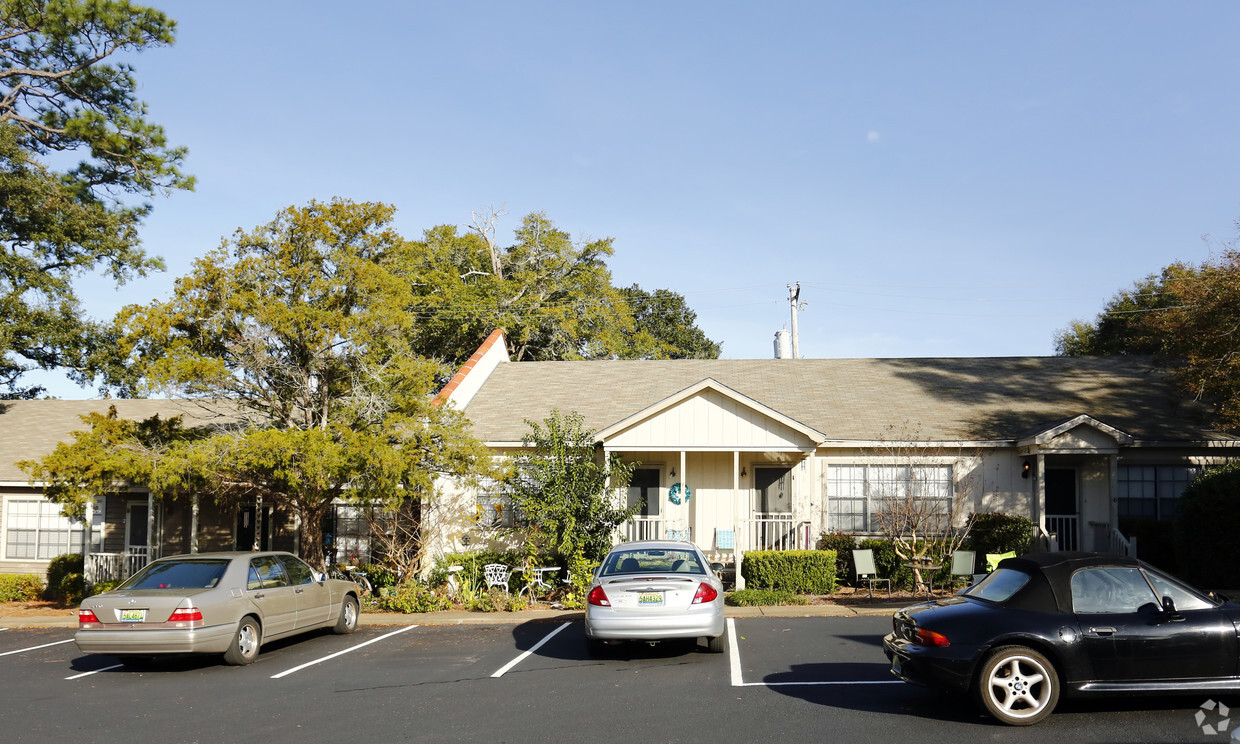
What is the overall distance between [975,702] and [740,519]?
40.2 ft

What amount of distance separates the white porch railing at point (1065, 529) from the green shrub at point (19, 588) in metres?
23.2

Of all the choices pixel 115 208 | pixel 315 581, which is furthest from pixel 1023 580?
pixel 115 208

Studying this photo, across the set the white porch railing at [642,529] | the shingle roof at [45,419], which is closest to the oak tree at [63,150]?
the shingle roof at [45,419]

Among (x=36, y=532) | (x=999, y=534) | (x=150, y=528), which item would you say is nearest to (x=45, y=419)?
(x=36, y=532)

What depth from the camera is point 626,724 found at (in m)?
8.21

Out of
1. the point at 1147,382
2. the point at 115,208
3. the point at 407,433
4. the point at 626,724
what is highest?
the point at 115,208

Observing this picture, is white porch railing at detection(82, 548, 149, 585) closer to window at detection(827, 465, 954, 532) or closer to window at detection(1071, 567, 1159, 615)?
window at detection(827, 465, 954, 532)

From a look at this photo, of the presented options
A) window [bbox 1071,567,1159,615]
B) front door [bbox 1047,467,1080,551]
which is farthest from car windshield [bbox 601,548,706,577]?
front door [bbox 1047,467,1080,551]

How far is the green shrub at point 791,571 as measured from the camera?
18.0 metres

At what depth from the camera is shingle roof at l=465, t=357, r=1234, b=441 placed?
2080cm

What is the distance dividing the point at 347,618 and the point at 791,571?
27.6 feet

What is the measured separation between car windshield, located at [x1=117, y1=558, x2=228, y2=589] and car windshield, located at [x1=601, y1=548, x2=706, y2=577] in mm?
5180

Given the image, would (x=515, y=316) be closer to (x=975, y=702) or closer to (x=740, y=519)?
(x=740, y=519)

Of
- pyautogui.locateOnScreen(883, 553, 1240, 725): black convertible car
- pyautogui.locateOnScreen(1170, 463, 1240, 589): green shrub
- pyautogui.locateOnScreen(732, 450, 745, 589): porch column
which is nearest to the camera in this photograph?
pyautogui.locateOnScreen(883, 553, 1240, 725): black convertible car
